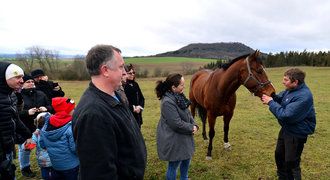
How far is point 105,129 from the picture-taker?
Result: 72.7 inches

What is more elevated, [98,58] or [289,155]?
[98,58]

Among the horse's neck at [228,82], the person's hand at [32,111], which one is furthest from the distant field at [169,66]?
the person's hand at [32,111]

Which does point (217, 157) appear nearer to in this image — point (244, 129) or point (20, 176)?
point (244, 129)

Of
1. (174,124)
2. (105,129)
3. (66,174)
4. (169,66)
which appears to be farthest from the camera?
(169,66)

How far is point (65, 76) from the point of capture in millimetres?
35469

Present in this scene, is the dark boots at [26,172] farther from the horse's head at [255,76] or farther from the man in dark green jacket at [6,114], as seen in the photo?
the horse's head at [255,76]

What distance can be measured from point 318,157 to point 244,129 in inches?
108

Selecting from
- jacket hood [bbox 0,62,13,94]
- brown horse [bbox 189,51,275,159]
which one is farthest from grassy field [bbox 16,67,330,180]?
jacket hood [bbox 0,62,13,94]

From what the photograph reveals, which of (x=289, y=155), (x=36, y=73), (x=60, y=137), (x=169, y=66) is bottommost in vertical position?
(x=169, y=66)

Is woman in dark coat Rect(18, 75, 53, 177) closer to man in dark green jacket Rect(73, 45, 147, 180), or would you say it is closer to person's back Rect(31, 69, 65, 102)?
person's back Rect(31, 69, 65, 102)

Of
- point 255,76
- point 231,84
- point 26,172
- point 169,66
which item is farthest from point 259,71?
point 169,66

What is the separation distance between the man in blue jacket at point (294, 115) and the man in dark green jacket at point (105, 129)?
254 cm

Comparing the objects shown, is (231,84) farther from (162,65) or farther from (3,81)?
(162,65)

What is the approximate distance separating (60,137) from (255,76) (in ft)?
11.3
